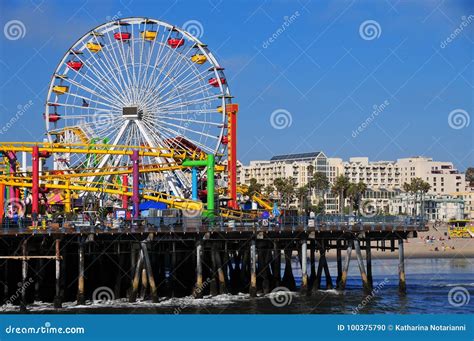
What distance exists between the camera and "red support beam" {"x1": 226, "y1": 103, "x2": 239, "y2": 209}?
267ft

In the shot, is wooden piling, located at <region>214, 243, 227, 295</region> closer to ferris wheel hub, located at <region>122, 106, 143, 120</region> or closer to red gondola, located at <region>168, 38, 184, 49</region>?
ferris wheel hub, located at <region>122, 106, 143, 120</region>

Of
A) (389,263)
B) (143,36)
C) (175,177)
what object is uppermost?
(143,36)

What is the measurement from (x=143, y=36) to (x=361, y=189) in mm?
A: 101816

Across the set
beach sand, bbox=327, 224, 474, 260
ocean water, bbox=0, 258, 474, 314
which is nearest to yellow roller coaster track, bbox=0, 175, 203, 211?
ocean water, bbox=0, 258, 474, 314

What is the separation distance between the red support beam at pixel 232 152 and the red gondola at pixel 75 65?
12935mm

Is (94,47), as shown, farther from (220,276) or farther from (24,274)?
(24,274)

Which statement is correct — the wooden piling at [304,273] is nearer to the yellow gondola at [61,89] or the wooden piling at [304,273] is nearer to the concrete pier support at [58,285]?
the concrete pier support at [58,285]

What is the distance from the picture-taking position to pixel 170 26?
84.8 metres

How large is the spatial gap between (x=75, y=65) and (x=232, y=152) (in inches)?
600

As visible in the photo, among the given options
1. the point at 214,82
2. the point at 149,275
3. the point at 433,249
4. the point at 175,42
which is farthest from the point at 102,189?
the point at 433,249

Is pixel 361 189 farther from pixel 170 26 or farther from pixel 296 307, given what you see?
pixel 296 307

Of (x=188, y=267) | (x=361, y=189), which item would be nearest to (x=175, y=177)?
(x=188, y=267)

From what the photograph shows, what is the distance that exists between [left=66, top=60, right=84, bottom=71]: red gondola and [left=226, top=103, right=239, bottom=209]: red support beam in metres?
12.9
